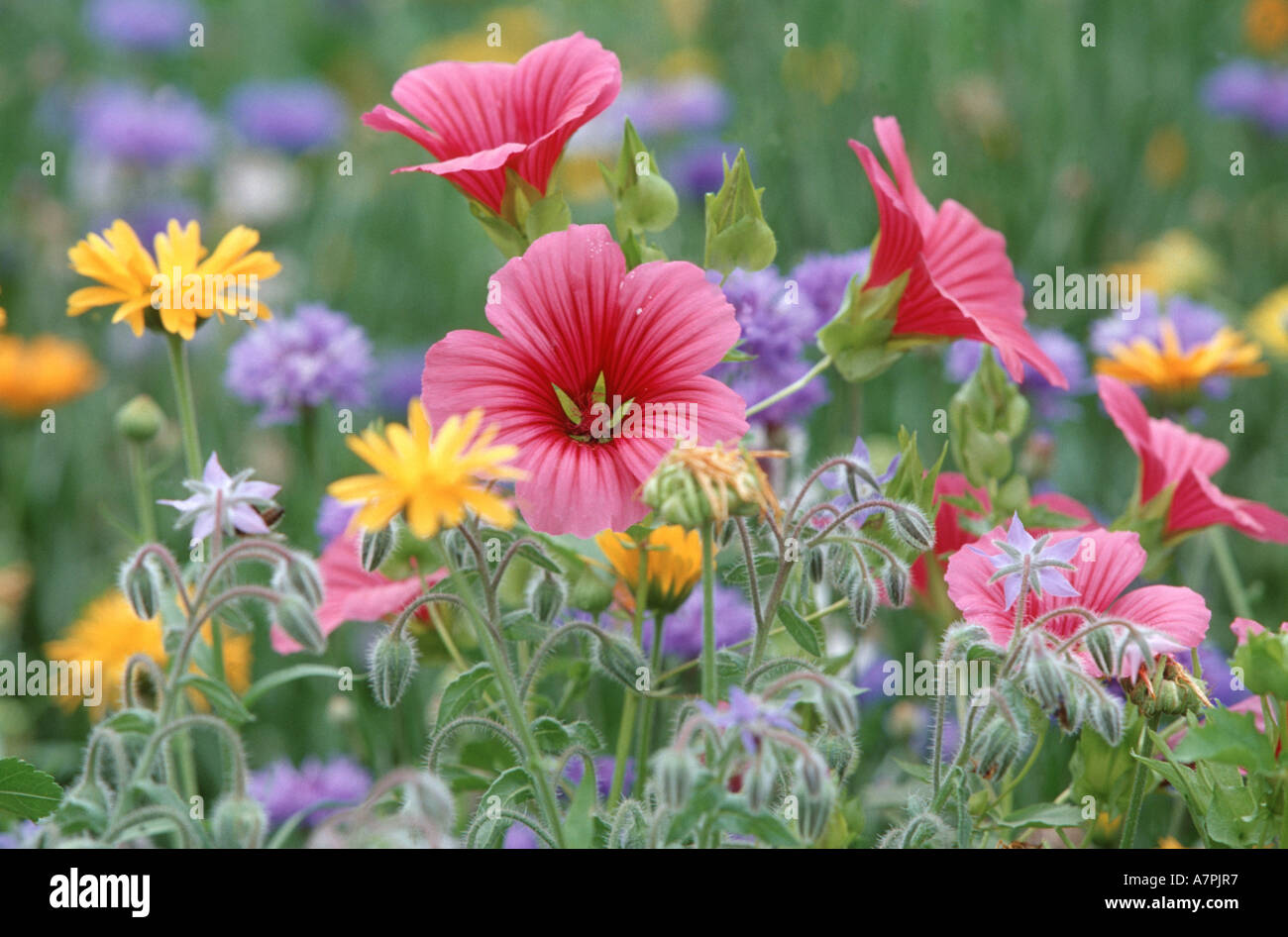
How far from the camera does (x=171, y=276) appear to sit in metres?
1.04

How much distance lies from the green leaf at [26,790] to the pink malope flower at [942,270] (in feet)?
2.31

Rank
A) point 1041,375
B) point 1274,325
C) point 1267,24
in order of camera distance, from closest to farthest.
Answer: point 1041,375, point 1274,325, point 1267,24

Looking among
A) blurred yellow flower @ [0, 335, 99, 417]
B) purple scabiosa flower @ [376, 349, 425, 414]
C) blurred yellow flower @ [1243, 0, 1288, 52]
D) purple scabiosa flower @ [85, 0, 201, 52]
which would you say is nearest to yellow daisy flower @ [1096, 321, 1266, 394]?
purple scabiosa flower @ [376, 349, 425, 414]

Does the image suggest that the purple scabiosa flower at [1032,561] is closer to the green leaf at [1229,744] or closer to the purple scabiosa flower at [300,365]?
the green leaf at [1229,744]

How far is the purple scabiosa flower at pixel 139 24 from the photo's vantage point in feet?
10.4

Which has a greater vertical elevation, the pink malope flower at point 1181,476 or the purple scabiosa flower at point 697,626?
the pink malope flower at point 1181,476

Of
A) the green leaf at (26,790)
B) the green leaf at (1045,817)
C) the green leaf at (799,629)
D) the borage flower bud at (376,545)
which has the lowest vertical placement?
the green leaf at (1045,817)

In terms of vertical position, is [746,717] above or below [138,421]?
below

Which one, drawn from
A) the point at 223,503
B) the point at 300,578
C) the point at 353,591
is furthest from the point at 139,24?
the point at 300,578

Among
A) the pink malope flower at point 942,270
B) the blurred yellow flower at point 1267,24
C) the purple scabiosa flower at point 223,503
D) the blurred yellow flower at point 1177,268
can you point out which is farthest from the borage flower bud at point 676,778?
the blurred yellow flower at point 1267,24

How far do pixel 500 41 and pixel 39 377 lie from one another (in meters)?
2.04

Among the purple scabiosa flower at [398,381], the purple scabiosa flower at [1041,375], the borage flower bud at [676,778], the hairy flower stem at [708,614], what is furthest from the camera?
the purple scabiosa flower at [398,381]

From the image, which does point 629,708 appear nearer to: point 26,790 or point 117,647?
point 26,790
